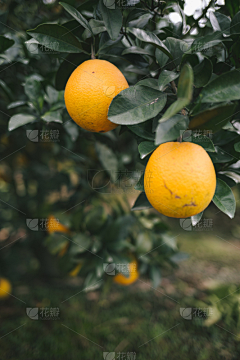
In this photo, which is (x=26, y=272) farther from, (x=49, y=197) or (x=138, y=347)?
(x=138, y=347)

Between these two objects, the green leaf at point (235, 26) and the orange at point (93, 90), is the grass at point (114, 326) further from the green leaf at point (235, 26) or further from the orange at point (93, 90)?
the green leaf at point (235, 26)

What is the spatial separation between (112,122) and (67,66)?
28 centimetres

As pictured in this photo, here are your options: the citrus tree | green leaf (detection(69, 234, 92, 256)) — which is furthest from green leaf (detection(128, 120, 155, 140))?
green leaf (detection(69, 234, 92, 256))

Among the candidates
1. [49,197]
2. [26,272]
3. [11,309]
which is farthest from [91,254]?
[11,309]

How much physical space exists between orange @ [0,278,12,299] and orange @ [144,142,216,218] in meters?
1.46

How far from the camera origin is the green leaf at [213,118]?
1.23 feet

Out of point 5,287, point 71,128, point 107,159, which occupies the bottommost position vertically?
point 5,287

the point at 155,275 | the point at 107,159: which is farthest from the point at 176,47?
the point at 155,275

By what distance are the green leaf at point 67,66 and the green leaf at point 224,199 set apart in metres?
0.45

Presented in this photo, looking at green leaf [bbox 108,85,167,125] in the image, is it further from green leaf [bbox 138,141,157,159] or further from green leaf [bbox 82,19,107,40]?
green leaf [bbox 82,19,107,40]

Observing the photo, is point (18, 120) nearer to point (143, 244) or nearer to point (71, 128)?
point (71, 128)

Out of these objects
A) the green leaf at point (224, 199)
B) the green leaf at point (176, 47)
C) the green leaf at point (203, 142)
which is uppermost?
the green leaf at point (176, 47)

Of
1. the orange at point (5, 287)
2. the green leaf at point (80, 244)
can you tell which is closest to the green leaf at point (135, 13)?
the green leaf at point (80, 244)

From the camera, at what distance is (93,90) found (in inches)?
18.5
